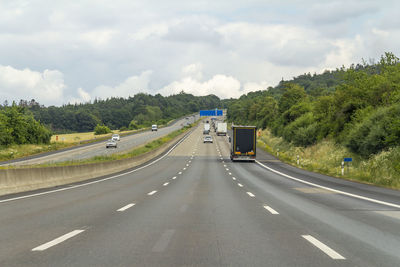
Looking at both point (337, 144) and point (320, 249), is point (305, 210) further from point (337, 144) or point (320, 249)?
point (337, 144)

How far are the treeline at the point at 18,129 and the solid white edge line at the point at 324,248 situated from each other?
5913 centimetres

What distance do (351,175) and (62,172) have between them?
1527cm

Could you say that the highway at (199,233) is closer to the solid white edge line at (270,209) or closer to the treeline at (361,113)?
the solid white edge line at (270,209)

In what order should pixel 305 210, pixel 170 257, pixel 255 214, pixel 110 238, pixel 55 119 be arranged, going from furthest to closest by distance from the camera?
1. pixel 55 119
2. pixel 305 210
3. pixel 255 214
4. pixel 110 238
5. pixel 170 257

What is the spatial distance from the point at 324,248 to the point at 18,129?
64307mm

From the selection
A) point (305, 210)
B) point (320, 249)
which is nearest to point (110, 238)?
point (320, 249)

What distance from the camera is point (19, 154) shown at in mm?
54188

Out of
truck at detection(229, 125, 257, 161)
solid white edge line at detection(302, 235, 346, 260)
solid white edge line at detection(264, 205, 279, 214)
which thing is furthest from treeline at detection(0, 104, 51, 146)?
solid white edge line at detection(302, 235, 346, 260)

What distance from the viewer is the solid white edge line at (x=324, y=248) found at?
5336 millimetres

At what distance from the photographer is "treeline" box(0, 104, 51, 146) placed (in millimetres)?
59281

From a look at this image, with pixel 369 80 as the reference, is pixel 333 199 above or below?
below

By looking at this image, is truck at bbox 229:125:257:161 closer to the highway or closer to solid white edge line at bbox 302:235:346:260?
the highway

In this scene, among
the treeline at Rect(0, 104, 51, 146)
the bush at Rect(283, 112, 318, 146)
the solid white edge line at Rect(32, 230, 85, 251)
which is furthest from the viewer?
the treeline at Rect(0, 104, 51, 146)

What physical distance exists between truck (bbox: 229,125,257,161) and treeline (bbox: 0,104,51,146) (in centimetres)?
3593
